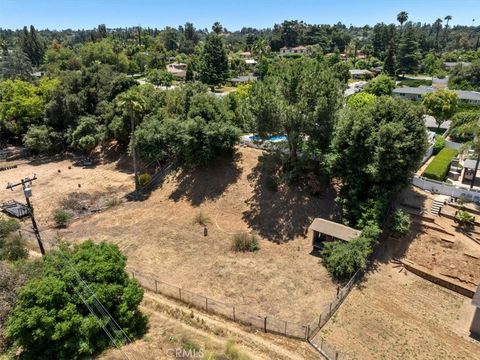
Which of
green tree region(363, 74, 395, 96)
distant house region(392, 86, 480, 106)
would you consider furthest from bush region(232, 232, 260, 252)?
distant house region(392, 86, 480, 106)

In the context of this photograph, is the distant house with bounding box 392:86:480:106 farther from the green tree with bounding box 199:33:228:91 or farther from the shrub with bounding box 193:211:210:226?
the shrub with bounding box 193:211:210:226

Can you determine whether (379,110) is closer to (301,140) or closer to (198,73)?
(301,140)

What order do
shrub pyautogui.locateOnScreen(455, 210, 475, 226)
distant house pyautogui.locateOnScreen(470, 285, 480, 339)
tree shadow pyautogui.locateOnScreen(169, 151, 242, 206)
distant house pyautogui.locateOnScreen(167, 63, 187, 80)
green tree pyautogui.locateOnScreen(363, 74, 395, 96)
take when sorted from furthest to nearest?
distant house pyautogui.locateOnScreen(167, 63, 187, 80), green tree pyautogui.locateOnScreen(363, 74, 395, 96), tree shadow pyautogui.locateOnScreen(169, 151, 242, 206), shrub pyautogui.locateOnScreen(455, 210, 475, 226), distant house pyautogui.locateOnScreen(470, 285, 480, 339)

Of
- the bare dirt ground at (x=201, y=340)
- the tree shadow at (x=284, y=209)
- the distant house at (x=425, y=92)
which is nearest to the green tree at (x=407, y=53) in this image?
the distant house at (x=425, y=92)

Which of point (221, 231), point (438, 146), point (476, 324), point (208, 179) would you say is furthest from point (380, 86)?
point (476, 324)

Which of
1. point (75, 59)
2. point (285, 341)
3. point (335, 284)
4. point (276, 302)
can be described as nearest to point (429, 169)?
point (335, 284)

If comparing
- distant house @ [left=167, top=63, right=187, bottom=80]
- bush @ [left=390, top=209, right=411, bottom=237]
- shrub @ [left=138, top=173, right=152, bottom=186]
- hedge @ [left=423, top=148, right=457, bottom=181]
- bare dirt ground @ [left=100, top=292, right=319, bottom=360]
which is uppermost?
distant house @ [left=167, top=63, right=187, bottom=80]
